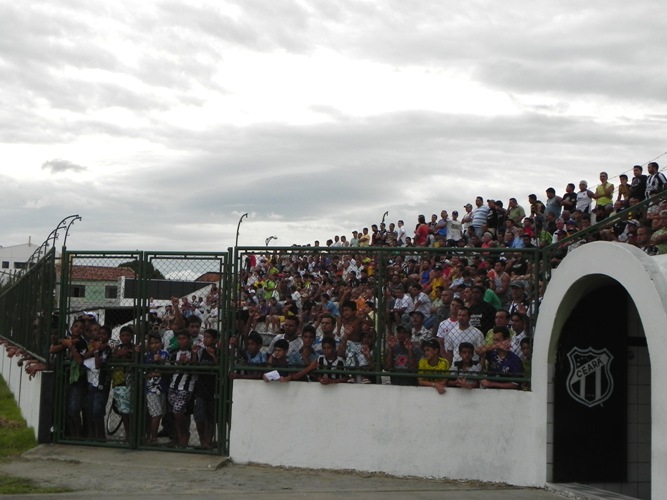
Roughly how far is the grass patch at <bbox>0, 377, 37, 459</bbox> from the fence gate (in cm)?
50

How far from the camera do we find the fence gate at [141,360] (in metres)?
10.9

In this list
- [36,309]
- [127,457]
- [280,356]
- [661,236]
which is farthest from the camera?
[36,309]

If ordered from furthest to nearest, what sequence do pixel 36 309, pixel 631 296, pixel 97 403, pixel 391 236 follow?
1. pixel 391 236
2. pixel 36 309
3. pixel 97 403
4. pixel 631 296

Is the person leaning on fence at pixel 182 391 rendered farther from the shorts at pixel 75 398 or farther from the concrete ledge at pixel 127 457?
the shorts at pixel 75 398

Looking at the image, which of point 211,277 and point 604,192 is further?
point 604,192

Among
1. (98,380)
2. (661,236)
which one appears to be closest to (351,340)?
(98,380)

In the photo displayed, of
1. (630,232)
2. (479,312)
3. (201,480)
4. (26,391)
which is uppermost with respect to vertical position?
(630,232)

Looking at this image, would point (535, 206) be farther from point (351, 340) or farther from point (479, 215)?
point (351, 340)

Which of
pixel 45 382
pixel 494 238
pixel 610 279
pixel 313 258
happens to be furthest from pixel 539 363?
pixel 494 238

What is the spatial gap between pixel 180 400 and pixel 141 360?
0.74 m

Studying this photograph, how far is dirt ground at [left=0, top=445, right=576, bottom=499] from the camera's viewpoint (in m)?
9.13

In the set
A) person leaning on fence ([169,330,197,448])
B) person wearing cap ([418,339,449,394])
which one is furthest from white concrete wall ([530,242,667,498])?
person leaning on fence ([169,330,197,448])

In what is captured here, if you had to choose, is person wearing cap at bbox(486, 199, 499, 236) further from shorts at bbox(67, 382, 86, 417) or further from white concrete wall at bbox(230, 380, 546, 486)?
shorts at bbox(67, 382, 86, 417)

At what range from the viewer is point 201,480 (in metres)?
9.71
